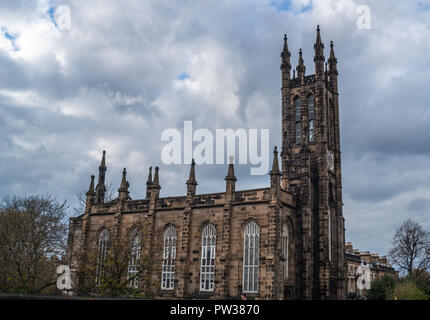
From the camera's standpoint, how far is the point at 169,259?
144ft

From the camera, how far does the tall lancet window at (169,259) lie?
43.2 meters

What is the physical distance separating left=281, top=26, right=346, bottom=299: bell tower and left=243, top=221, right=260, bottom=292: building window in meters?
5.34

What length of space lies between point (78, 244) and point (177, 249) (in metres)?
12.8

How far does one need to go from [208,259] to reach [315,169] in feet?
47.8

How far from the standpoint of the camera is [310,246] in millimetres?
41812

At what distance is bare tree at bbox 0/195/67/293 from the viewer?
3219cm

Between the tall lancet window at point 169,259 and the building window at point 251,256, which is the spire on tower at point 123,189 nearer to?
the tall lancet window at point 169,259

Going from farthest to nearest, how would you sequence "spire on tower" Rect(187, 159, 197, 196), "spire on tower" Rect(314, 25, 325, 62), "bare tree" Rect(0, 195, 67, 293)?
"spire on tower" Rect(314, 25, 325, 62) < "spire on tower" Rect(187, 159, 197, 196) < "bare tree" Rect(0, 195, 67, 293)

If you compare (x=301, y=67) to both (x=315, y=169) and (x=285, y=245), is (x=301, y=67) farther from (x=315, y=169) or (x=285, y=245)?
→ (x=285, y=245)

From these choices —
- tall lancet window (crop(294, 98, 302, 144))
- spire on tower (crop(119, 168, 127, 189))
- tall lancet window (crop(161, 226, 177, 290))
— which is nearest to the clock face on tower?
tall lancet window (crop(294, 98, 302, 144))

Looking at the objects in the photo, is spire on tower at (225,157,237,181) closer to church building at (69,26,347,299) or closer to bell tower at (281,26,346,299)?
church building at (69,26,347,299)

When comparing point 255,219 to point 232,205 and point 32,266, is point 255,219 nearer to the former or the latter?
point 232,205

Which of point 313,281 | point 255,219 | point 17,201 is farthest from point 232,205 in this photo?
point 17,201

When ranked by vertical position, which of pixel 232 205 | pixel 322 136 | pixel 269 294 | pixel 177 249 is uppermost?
pixel 322 136
